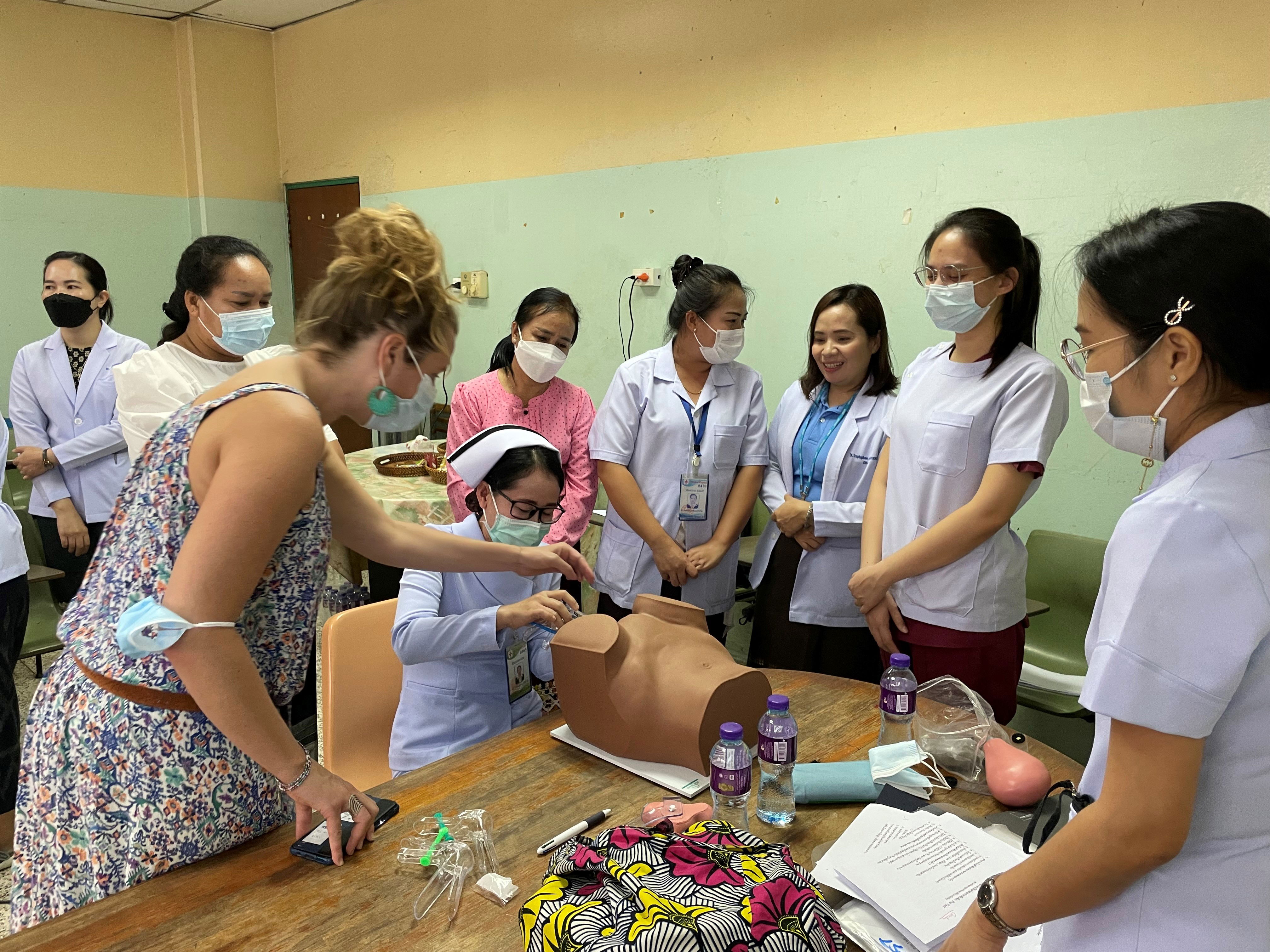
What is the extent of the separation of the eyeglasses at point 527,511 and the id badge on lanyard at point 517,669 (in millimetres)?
250

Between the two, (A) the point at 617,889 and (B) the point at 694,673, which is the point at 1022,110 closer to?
(B) the point at 694,673

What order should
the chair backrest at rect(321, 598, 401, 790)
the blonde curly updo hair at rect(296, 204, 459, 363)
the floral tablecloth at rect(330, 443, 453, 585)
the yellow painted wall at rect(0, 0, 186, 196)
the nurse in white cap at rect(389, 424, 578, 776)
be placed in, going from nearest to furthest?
the blonde curly updo hair at rect(296, 204, 459, 363), the nurse in white cap at rect(389, 424, 578, 776), the chair backrest at rect(321, 598, 401, 790), the floral tablecloth at rect(330, 443, 453, 585), the yellow painted wall at rect(0, 0, 186, 196)

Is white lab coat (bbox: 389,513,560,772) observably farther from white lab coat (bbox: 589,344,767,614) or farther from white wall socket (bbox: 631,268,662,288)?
white wall socket (bbox: 631,268,662,288)

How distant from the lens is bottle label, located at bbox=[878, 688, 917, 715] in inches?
61.2

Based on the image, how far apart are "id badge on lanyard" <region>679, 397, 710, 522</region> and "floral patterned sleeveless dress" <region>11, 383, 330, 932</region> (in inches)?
59.8

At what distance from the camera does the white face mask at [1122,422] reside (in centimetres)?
98

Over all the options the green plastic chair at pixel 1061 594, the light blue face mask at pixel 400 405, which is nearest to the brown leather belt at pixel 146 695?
the light blue face mask at pixel 400 405

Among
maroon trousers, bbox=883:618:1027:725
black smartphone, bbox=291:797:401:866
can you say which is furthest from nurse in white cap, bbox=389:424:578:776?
maroon trousers, bbox=883:618:1027:725

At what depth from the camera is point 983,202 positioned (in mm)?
→ 3092

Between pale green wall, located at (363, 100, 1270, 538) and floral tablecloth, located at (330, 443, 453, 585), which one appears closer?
pale green wall, located at (363, 100, 1270, 538)

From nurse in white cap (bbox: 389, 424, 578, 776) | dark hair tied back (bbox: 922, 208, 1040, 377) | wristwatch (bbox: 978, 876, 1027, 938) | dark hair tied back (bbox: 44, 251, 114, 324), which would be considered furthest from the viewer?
dark hair tied back (bbox: 44, 251, 114, 324)

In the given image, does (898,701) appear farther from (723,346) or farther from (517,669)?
(723,346)

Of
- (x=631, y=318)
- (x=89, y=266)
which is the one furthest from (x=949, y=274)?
(x=89, y=266)

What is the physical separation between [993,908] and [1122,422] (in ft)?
1.87
